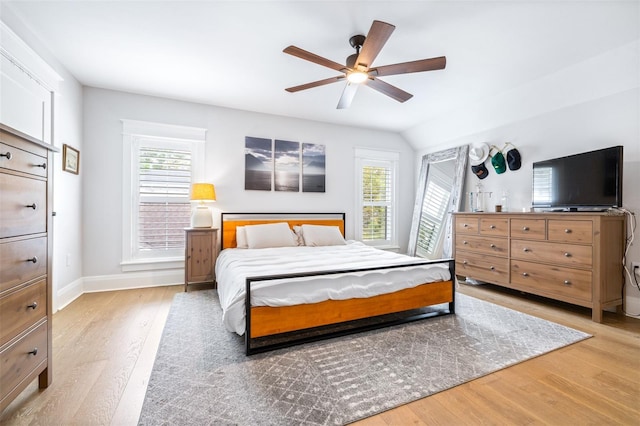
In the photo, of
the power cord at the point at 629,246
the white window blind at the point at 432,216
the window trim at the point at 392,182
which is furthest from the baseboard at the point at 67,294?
the power cord at the point at 629,246

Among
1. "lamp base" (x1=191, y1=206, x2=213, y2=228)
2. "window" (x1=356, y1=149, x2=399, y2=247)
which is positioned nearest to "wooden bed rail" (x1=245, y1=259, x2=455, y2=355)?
"lamp base" (x1=191, y1=206, x2=213, y2=228)

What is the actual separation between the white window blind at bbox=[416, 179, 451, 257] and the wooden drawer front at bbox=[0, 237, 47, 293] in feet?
17.1

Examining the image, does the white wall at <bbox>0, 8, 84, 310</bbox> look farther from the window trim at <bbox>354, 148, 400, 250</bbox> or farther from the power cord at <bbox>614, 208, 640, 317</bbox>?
the power cord at <bbox>614, 208, 640, 317</bbox>

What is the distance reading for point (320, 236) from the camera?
4371 millimetres

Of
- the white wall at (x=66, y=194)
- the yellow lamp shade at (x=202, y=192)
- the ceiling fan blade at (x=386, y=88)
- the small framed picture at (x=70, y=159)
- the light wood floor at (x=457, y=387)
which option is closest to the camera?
the light wood floor at (x=457, y=387)

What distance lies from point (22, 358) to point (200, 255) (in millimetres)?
2416

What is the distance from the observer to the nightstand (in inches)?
151

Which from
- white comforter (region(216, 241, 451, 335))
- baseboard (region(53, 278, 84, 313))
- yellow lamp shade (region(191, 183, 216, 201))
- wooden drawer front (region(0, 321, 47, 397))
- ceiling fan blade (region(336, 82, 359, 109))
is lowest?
baseboard (region(53, 278, 84, 313))

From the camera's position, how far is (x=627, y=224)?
3.00m

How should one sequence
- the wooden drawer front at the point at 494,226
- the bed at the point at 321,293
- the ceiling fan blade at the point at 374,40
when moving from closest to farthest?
1. the ceiling fan blade at the point at 374,40
2. the bed at the point at 321,293
3. the wooden drawer front at the point at 494,226

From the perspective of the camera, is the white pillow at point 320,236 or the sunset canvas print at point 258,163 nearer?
the white pillow at point 320,236

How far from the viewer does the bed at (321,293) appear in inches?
85.7

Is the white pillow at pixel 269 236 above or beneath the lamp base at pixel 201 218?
beneath

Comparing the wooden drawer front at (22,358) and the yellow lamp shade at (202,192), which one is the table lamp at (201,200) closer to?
the yellow lamp shade at (202,192)
